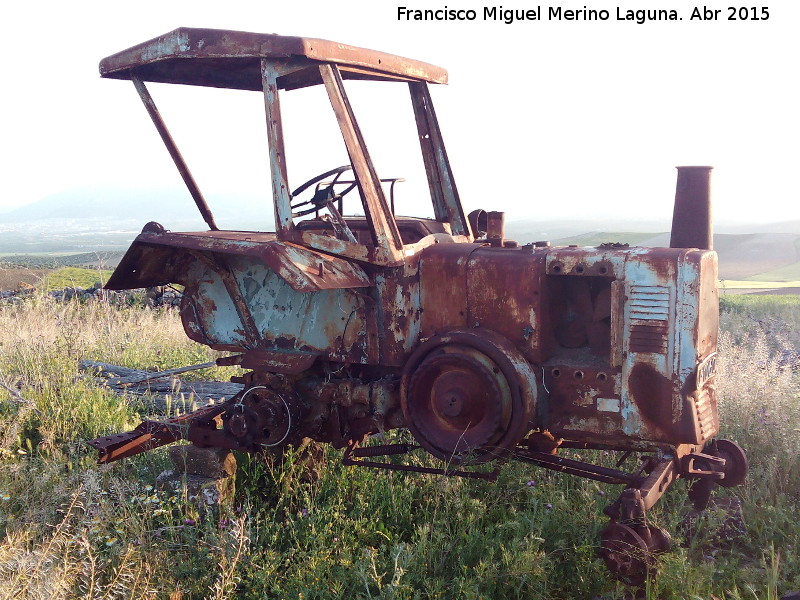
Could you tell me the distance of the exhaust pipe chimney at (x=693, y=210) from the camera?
3.60 metres

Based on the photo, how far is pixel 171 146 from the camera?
418cm

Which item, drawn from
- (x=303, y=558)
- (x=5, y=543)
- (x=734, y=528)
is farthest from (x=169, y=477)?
(x=734, y=528)

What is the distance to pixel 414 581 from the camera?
3244mm

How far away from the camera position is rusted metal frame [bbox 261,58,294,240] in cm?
360

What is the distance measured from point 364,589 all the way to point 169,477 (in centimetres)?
161

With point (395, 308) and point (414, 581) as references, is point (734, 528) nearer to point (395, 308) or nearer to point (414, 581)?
point (414, 581)

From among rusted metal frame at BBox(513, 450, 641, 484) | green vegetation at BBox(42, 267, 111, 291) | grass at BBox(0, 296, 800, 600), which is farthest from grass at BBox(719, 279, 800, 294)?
green vegetation at BBox(42, 267, 111, 291)

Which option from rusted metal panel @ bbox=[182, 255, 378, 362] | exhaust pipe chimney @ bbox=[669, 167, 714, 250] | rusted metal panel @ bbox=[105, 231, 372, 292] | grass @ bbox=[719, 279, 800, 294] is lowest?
grass @ bbox=[719, 279, 800, 294]

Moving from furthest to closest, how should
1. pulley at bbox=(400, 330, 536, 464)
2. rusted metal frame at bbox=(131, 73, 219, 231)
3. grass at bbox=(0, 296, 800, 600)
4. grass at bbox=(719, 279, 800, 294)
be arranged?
grass at bbox=(719, 279, 800, 294) < rusted metal frame at bbox=(131, 73, 219, 231) < pulley at bbox=(400, 330, 536, 464) < grass at bbox=(0, 296, 800, 600)

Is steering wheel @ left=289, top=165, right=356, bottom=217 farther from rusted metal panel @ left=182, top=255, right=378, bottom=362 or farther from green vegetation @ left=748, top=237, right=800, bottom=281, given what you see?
green vegetation @ left=748, top=237, right=800, bottom=281

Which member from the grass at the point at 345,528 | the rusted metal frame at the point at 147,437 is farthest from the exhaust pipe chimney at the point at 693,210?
the rusted metal frame at the point at 147,437

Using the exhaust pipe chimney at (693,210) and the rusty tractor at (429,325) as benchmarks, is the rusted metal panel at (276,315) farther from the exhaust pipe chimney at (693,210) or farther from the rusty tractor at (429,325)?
the exhaust pipe chimney at (693,210)

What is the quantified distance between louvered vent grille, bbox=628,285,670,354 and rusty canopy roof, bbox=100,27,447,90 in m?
1.88

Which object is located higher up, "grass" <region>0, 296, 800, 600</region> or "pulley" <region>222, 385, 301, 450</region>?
"pulley" <region>222, 385, 301, 450</region>
